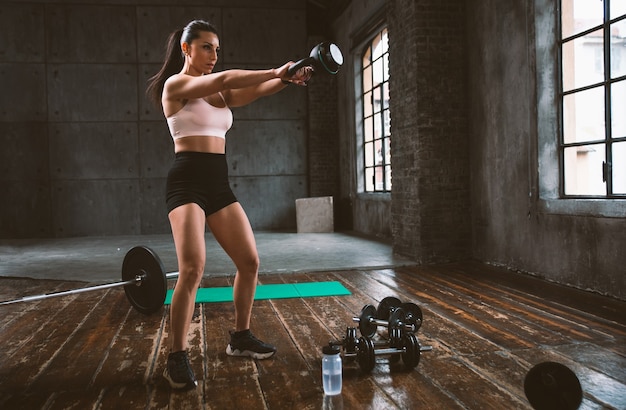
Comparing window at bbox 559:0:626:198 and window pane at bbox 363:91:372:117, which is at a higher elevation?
window pane at bbox 363:91:372:117

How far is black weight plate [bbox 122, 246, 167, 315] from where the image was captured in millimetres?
3346

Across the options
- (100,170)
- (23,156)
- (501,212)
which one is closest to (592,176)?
(501,212)

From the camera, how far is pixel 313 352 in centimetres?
278

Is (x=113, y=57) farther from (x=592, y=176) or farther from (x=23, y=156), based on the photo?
(x=592, y=176)

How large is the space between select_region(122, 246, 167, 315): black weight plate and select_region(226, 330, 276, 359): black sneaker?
2.60 ft

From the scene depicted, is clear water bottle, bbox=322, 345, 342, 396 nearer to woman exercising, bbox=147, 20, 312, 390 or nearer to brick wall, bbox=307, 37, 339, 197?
woman exercising, bbox=147, 20, 312, 390

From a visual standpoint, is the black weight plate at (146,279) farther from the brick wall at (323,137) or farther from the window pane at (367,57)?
the brick wall at (323,137)

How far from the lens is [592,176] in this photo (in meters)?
4.09

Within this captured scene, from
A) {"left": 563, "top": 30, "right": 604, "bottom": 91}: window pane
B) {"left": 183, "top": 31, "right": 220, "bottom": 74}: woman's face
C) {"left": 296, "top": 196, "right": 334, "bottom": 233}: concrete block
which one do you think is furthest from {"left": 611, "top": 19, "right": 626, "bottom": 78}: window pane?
{"left": 296, "top": 196, "right": 334, "bottom": 233}: concrete block

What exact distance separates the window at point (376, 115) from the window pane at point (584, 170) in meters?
3.34

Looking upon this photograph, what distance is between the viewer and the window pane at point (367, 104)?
859cm

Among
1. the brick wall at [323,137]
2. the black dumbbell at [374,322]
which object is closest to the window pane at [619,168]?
the black dumbbell at [374,322]

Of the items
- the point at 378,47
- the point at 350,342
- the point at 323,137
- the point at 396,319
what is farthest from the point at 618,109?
the point at 323,137

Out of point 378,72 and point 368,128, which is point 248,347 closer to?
point 378,72
